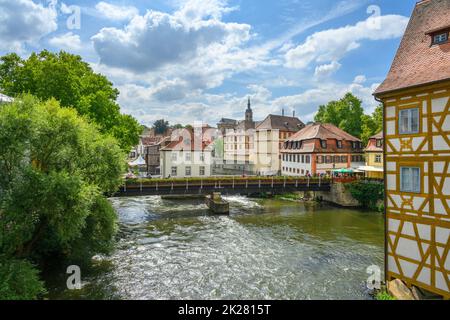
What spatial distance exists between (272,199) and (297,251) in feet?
71.2

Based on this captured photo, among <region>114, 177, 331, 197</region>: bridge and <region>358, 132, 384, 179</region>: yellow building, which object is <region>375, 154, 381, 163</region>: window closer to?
<region>358, 132, 384, 179</region>: yellow building

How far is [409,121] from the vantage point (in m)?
11.8

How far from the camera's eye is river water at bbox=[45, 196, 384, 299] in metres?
13.6

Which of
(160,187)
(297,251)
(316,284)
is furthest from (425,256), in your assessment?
(160,187)

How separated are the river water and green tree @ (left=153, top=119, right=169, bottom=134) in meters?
81.3

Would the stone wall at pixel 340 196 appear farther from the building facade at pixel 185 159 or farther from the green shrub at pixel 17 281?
the green shrub at pixel 17 281

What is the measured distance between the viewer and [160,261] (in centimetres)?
1719

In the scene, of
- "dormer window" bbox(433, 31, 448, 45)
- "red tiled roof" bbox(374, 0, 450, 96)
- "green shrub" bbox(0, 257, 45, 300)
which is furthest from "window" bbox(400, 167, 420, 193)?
"green shrub" bbox(0, 257, 45, 300)

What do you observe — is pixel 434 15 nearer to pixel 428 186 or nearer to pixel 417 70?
pixel 417 70

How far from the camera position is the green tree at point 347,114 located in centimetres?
5566

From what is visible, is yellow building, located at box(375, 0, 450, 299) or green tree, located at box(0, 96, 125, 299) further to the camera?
green tree, located at box(0, 96, 125, 299)

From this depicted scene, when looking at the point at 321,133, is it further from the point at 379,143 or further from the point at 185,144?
the point at 185,144

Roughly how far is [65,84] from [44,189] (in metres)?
17.8

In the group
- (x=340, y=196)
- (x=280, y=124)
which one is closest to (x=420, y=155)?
(x=340, y=196)
